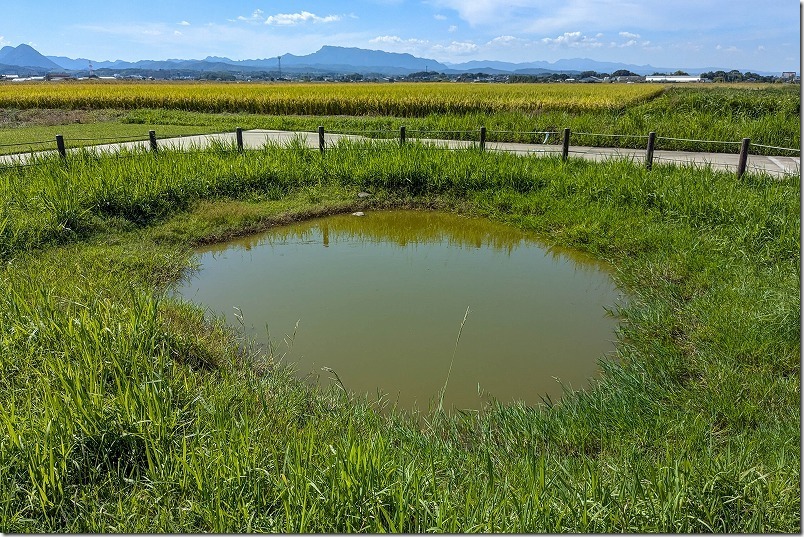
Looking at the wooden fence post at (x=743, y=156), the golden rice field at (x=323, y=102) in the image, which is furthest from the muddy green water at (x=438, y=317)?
the golden rice field at (x=323, y=102)

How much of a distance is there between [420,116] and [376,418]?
20527 mm

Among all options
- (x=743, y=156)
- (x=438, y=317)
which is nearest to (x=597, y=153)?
(x=743, y=156)

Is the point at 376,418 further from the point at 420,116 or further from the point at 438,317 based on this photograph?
the point at 420,116

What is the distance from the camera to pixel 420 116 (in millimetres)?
22750

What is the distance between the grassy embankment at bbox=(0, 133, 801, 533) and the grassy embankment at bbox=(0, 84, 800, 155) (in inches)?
249

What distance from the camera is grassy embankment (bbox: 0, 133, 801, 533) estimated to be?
246cm

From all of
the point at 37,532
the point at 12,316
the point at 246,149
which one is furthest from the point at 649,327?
the point at 246,149

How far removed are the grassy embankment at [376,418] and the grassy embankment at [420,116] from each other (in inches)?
249

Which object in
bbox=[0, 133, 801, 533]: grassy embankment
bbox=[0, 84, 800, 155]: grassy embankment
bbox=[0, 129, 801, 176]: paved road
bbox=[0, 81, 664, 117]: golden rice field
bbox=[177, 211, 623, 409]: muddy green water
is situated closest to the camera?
bbox=[0, 133, 801, 533]: grassy embankment

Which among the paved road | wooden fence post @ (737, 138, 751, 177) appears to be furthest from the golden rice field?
wooden fence post @ (737, 138, 751, 177)

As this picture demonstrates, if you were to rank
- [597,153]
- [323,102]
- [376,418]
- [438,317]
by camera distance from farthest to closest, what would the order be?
[323,102] → [597,153] → [438,317] → [376,418]

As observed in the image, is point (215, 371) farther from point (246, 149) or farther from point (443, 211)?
point (246, 149)

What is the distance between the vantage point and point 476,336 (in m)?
5.29

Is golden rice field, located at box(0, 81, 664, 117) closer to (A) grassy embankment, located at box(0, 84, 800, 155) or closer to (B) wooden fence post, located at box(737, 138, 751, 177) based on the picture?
(A) grassy embankment, located at box(0, 84, 800, 155)
